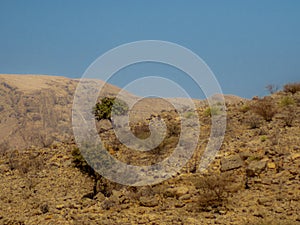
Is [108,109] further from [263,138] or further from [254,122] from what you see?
[263,138]

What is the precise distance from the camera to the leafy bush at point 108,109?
21.1 m

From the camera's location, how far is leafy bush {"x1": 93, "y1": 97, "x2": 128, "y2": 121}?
21.1 meters

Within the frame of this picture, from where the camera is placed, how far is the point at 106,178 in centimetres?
1382

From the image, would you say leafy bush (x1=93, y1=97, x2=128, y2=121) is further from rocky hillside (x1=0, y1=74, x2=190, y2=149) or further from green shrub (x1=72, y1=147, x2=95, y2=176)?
rocky hillside (x1=0, y1=74, x2=190, y2=149)

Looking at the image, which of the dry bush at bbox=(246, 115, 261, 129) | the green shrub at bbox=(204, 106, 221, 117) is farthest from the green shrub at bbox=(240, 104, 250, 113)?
the dry bush at bbox=(246, 115, 261, 129)

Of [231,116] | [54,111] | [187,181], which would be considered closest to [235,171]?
[187,181]

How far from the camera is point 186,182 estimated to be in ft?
40.2

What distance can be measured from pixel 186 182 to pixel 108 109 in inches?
389

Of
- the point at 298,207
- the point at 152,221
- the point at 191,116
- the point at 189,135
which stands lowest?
the point at 152,221

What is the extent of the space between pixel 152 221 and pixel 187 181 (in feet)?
9.64

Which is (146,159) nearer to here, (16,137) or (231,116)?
(231,116)

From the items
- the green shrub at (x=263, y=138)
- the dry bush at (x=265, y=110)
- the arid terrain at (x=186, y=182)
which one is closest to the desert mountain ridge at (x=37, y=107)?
the arid terrain at (x=186, y=182)

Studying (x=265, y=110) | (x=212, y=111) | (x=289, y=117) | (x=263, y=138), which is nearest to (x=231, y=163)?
(x=263, y=138)

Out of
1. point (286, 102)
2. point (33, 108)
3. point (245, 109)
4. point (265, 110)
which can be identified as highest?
point (33, 108)
